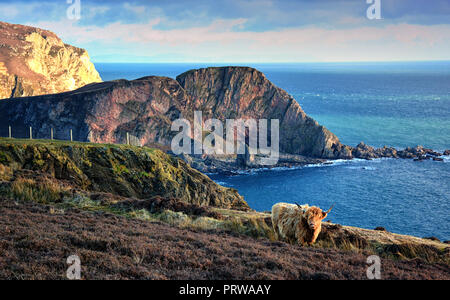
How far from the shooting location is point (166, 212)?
19.2 m

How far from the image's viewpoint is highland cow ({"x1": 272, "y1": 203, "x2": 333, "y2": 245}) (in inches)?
611

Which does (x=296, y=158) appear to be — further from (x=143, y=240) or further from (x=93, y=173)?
(x=143, y=240)

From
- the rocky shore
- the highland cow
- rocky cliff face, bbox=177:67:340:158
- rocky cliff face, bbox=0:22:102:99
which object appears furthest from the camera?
rocky cliff face, bbox=0:22:102:99

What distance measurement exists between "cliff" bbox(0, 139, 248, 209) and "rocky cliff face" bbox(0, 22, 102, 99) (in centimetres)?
12176

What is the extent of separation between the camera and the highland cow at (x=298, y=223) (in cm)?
1553

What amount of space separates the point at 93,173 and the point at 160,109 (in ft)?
297

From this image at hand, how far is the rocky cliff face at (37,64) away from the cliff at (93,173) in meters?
122

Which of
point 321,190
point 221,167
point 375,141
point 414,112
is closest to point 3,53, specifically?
point 221,167

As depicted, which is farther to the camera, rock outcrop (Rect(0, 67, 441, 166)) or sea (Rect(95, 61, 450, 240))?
rock outcrop (Rect(0, 67, 441, 166))

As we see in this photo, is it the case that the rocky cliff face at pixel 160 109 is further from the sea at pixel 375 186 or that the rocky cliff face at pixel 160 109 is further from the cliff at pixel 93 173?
the cliff at pixel 93 173

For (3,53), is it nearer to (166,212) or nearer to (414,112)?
(166,212)

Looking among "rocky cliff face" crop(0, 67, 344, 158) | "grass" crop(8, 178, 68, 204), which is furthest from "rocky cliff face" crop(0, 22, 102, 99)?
"grass" crop(8, 178, 68, 204)

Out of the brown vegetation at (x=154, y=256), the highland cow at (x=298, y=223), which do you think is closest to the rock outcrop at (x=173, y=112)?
the highland cow at (x=298, y=223)

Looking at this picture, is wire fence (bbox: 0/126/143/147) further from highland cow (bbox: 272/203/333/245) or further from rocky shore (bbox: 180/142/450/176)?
highland cow (bbox: 272/203/333/245)
